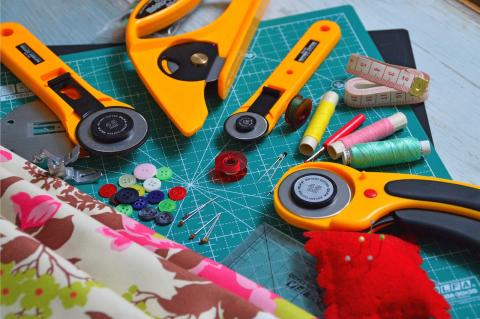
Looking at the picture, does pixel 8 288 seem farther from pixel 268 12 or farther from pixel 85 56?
pixel 268 12

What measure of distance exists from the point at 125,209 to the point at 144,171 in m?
0.10

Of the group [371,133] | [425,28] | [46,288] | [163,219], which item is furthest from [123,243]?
[425,28]

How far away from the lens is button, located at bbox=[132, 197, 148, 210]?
4.17ft

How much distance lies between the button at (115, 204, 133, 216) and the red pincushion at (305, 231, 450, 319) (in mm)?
335

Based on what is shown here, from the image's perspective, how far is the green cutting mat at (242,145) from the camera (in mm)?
1188

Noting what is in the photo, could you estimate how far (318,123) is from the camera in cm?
139

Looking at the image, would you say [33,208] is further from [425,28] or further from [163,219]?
[425,28]

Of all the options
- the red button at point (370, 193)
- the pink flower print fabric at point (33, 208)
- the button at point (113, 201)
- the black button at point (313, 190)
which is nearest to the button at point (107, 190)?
the button at point (113, 201)

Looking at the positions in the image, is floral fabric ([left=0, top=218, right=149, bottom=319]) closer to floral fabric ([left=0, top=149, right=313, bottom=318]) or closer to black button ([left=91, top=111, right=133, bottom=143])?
floral fabric ([left=0, top=149, right=313, bottom=318])

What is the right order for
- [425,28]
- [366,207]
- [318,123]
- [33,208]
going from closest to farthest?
[33,208]
[366,207]
[318,123]
[425,28]

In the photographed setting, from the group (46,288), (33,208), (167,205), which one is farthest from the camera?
(167,205)

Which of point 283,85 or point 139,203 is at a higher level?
point 283,85

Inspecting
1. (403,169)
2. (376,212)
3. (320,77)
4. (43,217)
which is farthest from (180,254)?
(320,77)

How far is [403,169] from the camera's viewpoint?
4.36 ft
